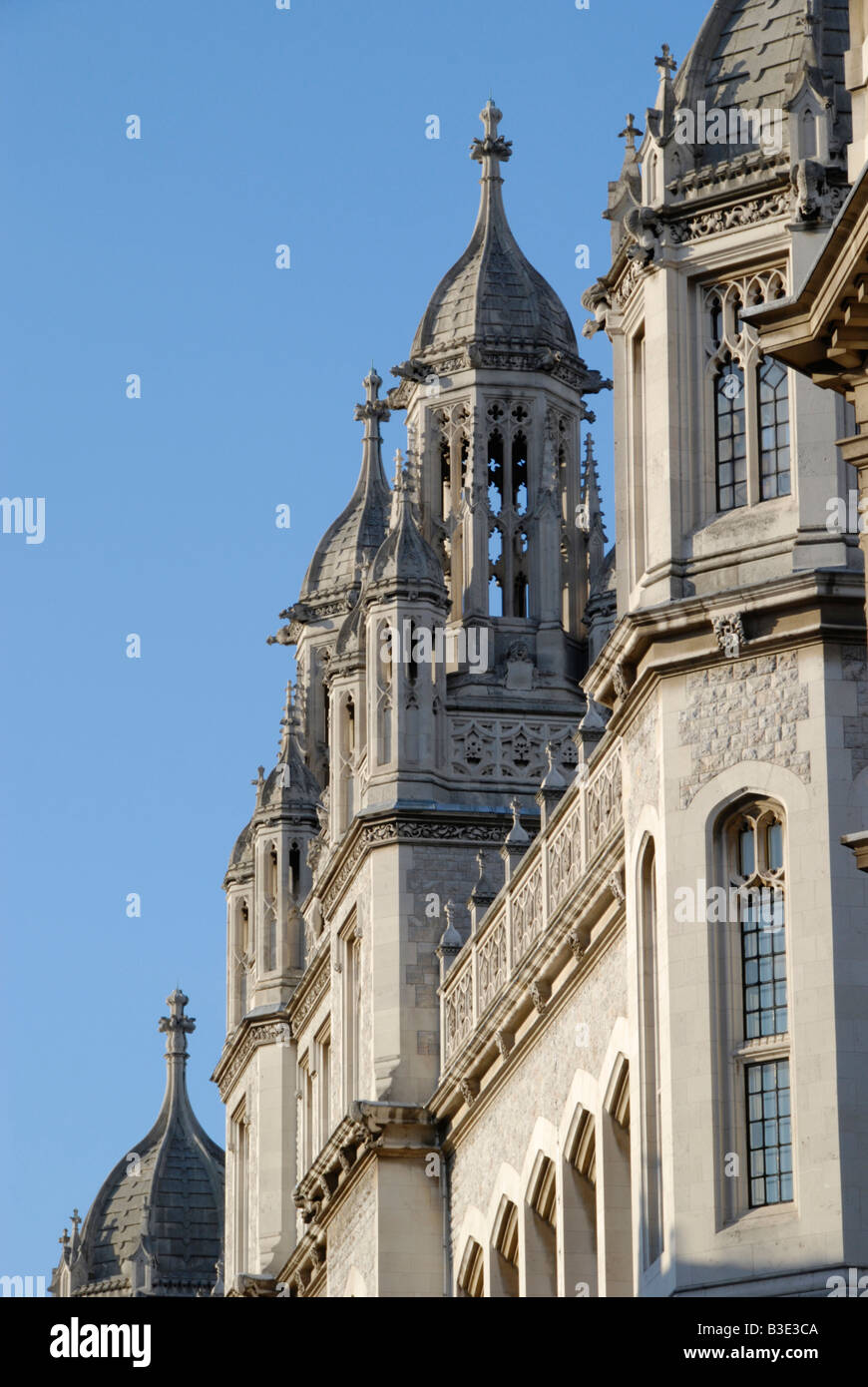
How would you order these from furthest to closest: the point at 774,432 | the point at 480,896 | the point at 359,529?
the point at 359,529
the point at 480,896
the point at 774,432

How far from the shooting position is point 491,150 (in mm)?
54812

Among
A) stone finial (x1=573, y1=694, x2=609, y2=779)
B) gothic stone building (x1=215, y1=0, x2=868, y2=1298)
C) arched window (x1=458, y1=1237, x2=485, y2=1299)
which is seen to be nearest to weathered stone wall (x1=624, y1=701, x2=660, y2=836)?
gothic stone building (x1=215, y1=0, x2=868, y2=1298)

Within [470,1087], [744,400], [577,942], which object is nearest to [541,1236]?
[470,1087]

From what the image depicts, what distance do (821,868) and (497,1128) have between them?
13215 mm

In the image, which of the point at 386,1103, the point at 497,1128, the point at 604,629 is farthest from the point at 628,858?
the point at 604,629

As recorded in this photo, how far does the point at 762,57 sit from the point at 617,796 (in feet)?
26.1

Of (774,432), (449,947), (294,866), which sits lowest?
(449,947)

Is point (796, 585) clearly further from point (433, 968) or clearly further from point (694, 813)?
point (433, 968)

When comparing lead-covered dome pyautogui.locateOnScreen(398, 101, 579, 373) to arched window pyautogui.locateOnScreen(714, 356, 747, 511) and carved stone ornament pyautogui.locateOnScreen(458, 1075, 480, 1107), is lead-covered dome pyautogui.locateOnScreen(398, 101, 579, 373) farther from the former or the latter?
arched window pyautogui.locateOnScreen(714, 356, 747, 511)

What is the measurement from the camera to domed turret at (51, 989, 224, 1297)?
265ft

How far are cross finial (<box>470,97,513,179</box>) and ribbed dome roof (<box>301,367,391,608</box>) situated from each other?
7.24 metres

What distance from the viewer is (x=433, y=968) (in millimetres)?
48875

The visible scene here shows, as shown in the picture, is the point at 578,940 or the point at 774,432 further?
the point at 578,940

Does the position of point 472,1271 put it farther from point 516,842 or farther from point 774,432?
point 774,432
